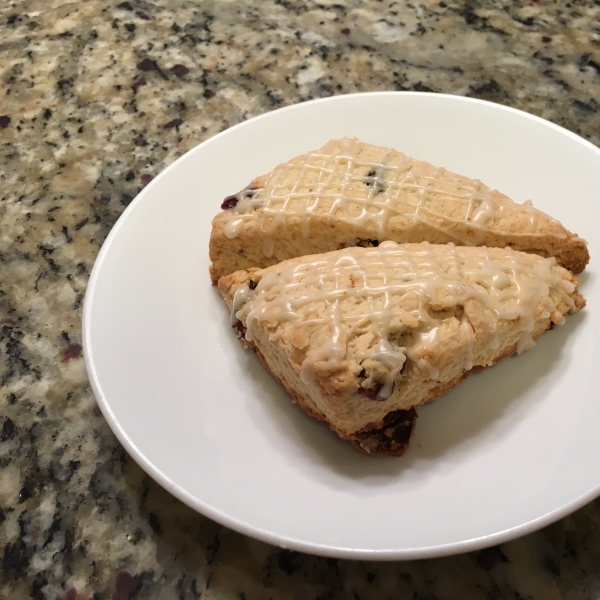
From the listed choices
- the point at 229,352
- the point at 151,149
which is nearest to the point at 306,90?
the point at 151,149

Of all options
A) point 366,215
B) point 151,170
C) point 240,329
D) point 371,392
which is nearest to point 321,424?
point 371,392

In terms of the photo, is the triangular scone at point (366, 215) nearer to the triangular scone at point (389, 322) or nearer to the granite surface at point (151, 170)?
the triangular scone at point (389, 322)

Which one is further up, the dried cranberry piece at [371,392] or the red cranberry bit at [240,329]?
the dried cranberry piece at [371,392]

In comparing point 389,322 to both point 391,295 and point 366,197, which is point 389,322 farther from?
point 366,197

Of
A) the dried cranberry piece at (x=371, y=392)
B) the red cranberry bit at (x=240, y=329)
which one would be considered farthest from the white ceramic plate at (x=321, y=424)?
the dried cranberry piece at (x=371, y=392)

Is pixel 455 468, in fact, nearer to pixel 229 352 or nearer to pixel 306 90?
pixel 229 352

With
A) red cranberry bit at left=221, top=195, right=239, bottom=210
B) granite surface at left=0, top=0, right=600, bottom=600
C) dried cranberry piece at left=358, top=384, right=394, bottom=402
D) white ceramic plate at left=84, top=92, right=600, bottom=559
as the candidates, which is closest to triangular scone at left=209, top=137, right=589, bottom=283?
red cranberry bit at left=221, top=195, right=239, bottom=210

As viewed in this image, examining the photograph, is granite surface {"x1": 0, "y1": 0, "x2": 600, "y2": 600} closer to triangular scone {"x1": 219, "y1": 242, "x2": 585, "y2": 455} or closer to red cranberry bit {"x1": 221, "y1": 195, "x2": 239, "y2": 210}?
triangular scone {"x1": 219, "y1": 242, "x2": 585, "y2": 455}
